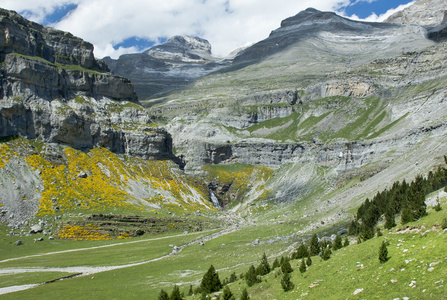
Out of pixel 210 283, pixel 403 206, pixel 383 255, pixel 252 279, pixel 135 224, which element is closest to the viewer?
pixel 383 255

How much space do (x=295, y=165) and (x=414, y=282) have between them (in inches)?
6425

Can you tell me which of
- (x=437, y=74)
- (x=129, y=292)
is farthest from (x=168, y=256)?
(x=437, y=74)

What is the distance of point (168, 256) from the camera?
2788 inches

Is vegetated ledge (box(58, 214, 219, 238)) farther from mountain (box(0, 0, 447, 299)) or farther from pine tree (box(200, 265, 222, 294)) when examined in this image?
pine tree (box(200, 265, 222, 294))

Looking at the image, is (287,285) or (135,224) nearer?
(287,285)

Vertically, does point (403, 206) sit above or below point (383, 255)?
below

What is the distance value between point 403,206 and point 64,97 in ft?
490

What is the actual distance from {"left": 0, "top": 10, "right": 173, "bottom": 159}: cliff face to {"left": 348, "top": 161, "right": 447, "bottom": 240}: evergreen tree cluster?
394 ft

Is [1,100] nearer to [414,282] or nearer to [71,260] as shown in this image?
[71,260]

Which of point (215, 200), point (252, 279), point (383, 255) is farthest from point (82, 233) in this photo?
point (383, 255)

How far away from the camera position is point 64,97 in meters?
152

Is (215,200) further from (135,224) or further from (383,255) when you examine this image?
(383,255)

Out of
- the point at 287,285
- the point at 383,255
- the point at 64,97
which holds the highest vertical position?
the point at 64,97

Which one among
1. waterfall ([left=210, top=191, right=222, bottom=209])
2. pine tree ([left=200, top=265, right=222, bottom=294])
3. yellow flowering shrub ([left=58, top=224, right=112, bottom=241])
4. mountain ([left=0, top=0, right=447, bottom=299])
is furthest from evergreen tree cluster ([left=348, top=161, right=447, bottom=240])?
waterfall ([left=210, top=191, right=222, bottom=209])
